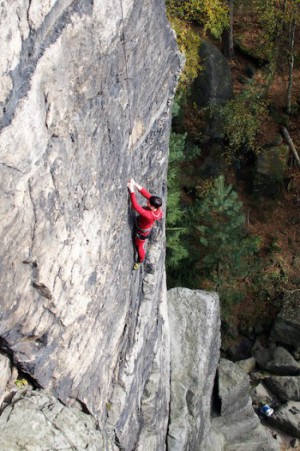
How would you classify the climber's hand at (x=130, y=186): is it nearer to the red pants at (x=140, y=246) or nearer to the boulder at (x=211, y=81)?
the red pants at (x=140, y=246)

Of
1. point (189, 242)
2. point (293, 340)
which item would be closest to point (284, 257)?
point (293, 340)

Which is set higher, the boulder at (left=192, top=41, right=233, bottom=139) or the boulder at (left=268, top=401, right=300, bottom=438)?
the boulder at (left=192, top=41, right=233, bottom=139)

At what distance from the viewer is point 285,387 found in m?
18.6

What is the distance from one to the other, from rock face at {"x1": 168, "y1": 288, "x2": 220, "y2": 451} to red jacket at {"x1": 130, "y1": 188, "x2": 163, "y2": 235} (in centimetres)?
586

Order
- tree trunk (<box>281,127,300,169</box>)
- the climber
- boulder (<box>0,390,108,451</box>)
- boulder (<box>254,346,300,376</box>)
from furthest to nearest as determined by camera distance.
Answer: tree trunk (<box>281,127,300,169</box>)
boulder (<box>254,346,300,376</box>)
the climber
boulder (<box>0,390,108,451</box>)

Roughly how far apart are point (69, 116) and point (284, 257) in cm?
1793

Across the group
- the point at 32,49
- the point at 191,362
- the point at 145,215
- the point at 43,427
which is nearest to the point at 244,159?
the point at 191,362

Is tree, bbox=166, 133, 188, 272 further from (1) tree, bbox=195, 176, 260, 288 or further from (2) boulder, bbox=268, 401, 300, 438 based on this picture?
(2) boulder, bbox=268, 401, 300, 438

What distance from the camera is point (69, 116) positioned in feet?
20.4

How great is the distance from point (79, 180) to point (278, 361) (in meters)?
15.5

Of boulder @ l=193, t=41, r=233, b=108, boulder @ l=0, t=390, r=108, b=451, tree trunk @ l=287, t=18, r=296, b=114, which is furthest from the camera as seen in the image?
boulder @ l=193, t=41, r=233, b=108

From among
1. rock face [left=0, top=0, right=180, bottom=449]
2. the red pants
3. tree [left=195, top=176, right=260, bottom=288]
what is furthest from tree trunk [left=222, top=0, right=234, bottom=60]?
the red pants

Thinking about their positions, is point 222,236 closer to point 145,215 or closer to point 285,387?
point 285,387

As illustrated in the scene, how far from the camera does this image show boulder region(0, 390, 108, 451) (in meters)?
6.44
